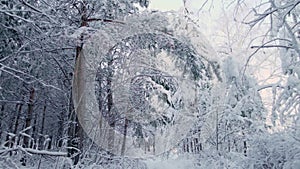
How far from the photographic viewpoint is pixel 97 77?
10812 mm

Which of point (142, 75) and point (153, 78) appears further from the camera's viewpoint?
point (153, 78)

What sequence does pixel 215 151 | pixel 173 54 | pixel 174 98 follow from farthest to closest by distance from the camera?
pixel 174 98 < pixel 215 151 < pixel 173 54

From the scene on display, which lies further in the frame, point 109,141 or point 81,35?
point 109,141

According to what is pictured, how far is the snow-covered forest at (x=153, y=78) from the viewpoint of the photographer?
16.0 ft

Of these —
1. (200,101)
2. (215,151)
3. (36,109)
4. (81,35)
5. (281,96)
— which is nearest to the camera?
(281,96)

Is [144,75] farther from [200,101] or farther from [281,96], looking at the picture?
[281,96]

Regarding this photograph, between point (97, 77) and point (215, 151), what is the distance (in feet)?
17.0

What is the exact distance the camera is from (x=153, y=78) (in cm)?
1339

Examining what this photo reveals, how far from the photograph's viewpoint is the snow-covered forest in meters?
4.87

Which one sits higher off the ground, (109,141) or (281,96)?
(281,96)

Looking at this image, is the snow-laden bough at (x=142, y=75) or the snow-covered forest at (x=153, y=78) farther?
the snow-laden bough at (x=142, y=75)

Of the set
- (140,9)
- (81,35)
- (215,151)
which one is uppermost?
(140,9)

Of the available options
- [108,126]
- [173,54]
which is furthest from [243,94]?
[108,126]

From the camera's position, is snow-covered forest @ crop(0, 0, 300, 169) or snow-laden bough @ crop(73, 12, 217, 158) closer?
snow-covered forest @ crop(0, 0, 300, 169)
